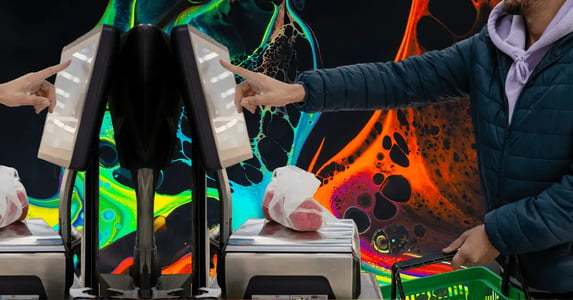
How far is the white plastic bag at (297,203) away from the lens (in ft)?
5.83

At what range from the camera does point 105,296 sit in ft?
5.19

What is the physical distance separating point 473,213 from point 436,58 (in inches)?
83.7

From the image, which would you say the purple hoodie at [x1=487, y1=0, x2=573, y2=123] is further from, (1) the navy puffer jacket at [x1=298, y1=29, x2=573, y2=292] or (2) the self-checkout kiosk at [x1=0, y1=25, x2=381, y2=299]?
(2) the self-checkout kiosk at [x1=0, y1=25, x2=381, y2=299]

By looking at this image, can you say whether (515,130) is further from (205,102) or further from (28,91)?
(28,91)

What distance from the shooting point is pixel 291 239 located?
1724mm

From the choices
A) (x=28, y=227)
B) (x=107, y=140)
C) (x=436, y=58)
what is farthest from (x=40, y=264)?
(x=107, y=140)

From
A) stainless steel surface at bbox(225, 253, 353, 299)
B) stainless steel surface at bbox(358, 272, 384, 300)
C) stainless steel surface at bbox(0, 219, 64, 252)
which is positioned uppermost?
stainless steel surface at bbox(0, 219, 64, 252)

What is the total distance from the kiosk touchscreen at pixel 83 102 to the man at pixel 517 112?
0.32 meters

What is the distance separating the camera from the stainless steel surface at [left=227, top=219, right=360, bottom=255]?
1.65 meters

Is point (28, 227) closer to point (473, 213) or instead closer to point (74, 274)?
point (74, 274)

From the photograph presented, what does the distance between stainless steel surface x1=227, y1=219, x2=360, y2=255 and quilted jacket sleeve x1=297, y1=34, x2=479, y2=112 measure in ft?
1.37

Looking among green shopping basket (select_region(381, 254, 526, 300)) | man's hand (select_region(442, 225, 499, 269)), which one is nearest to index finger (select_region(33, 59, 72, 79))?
man's hand (select_region(442, 225, 499, 269))

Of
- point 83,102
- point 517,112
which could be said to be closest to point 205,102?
point 83,102

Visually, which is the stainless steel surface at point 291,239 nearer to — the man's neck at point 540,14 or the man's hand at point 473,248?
the man's hand at point 473,248
